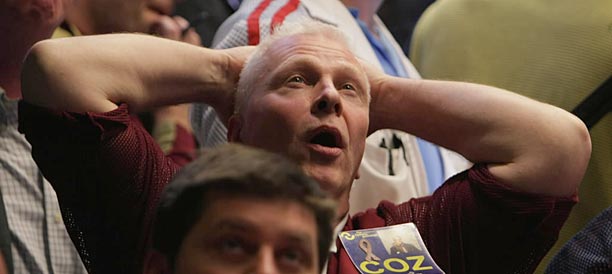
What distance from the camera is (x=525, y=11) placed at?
3.25m

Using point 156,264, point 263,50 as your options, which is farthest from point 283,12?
point 156,264

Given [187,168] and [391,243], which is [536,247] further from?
[187,168]

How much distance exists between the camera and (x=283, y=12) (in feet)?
9.86

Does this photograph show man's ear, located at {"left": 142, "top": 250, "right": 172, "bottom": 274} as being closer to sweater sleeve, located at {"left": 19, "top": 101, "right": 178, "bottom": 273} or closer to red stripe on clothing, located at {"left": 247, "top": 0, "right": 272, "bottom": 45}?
sweater sleeve, located at {"left": 19, "top": 101, "right": 178, "bottom": 273}

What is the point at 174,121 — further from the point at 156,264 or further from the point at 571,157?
the point at 156,264

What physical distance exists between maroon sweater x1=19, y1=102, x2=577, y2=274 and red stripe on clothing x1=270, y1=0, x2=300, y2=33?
609 mm

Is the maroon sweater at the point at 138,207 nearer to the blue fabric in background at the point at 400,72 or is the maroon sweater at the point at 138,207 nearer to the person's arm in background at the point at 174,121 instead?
the blue fabric in background at the point at 400,72

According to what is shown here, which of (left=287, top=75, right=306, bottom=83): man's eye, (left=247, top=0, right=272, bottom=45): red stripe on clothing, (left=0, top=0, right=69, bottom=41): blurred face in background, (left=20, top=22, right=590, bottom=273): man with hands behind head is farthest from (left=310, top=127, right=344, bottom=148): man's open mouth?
(left=0, top=0, right=69, bottom=41): blurred face in background

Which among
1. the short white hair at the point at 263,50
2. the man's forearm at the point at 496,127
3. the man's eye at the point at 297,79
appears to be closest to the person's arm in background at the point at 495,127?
the man's forearm at the point at 496,127

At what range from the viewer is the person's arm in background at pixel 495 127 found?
8.09 feet

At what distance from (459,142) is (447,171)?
57cm

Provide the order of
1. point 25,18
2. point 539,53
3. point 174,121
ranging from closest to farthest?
point 25,18
point 539,53
point 174,121

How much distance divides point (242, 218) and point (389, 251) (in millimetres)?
685

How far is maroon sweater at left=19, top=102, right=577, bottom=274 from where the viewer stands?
2232 mm
